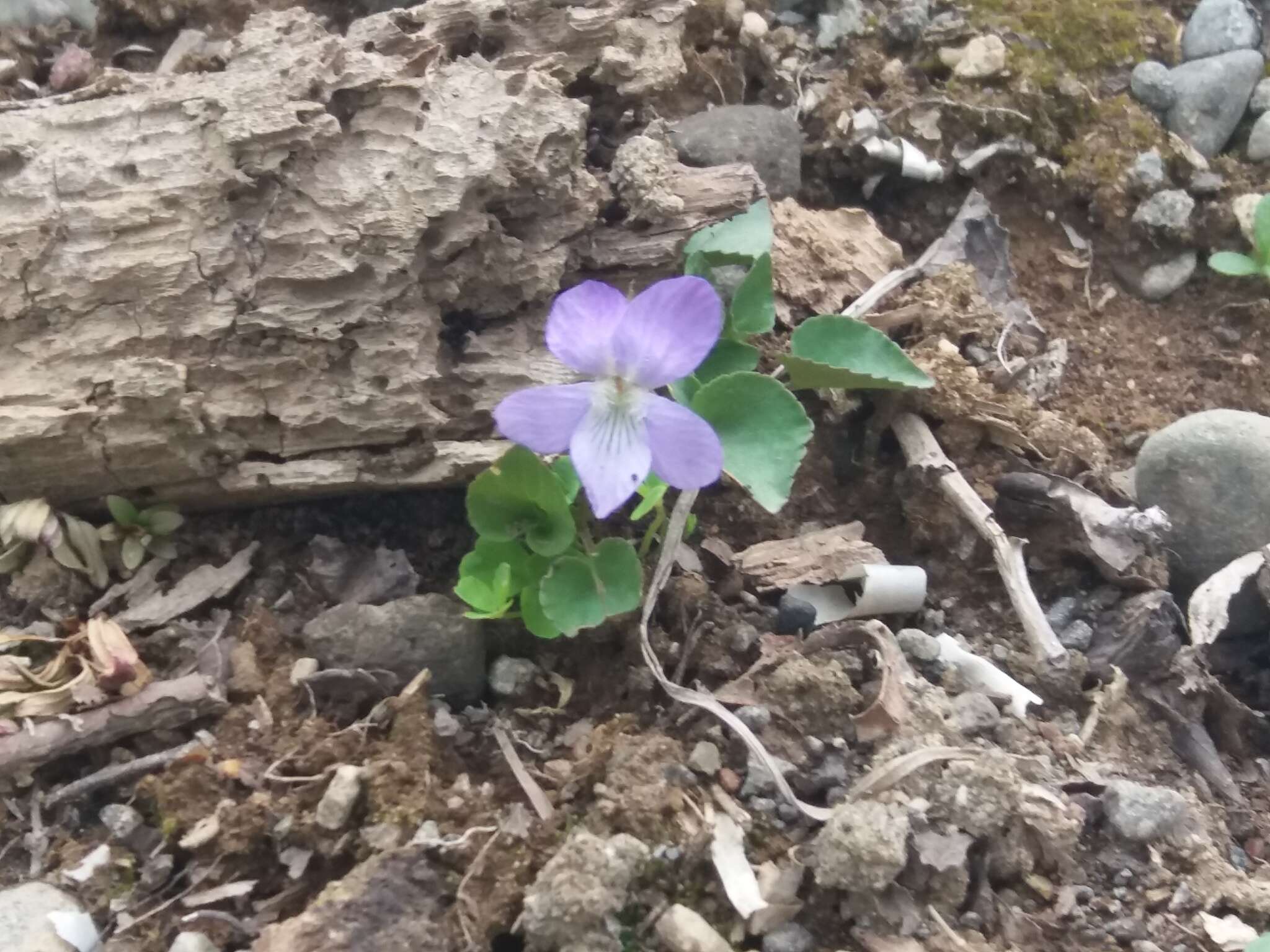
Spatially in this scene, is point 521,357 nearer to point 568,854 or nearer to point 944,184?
point 568,854

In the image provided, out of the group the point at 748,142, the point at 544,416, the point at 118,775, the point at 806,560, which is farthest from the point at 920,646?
the point at 118,775

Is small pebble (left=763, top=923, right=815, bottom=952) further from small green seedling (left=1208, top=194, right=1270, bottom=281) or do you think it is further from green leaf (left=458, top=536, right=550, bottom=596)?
small green seedling (left=1208, top=194, right=1270, bottom=281)

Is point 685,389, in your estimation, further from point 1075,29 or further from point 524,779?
point 1075,29

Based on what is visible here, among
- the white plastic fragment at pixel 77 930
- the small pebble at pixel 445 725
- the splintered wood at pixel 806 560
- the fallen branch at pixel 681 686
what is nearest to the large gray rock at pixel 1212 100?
the splintered wood at pixel 806 560

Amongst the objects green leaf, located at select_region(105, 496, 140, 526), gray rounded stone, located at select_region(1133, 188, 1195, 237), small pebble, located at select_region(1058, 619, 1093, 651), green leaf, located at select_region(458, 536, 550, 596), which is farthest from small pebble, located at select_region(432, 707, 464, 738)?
gray rounded stone, located at select_region(1133, 188, 1195, 237)

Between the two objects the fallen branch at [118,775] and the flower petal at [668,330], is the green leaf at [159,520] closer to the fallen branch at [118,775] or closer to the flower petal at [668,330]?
the fallen branch at [118,775]
